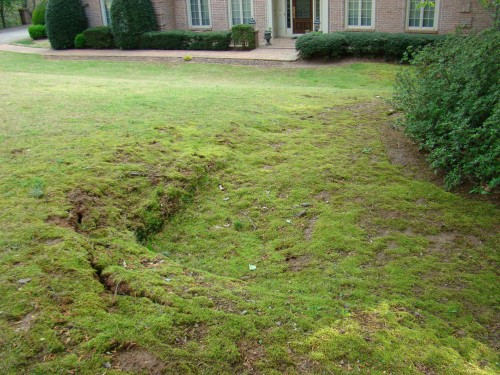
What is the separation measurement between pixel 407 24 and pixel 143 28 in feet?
38.2

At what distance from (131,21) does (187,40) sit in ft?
9.20

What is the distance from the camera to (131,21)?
22.4 m

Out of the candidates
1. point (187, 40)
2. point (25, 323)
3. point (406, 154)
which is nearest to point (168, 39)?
point (187, 40)

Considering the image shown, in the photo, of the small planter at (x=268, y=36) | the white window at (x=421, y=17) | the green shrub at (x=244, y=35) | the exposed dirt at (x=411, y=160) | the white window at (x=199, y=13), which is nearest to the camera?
the exposed dirt at (x=411, y=160)

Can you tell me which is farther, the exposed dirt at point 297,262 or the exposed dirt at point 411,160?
the exposed dirt at point 411,160

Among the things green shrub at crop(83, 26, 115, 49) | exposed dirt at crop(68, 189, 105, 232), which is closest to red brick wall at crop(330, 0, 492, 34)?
green shrub at crop(83, 26, 115, 49)

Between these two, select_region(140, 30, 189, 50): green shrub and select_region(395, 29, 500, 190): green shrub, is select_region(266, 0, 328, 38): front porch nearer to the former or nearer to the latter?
select_region(140, 30, 189, 50): green shrub

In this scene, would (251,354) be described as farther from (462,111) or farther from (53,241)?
(462,111)

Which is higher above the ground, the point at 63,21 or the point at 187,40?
the point at 63,21

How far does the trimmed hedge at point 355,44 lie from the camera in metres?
17.9

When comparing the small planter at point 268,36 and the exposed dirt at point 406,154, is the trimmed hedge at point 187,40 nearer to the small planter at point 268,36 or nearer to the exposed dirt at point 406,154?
the small planter at point 268,36

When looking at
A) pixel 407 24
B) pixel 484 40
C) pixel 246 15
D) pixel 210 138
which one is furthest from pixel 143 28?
pixel 484 40

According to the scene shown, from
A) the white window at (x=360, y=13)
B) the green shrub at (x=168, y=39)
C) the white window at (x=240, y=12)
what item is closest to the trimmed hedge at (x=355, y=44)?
the white window at (x=360, y=13)

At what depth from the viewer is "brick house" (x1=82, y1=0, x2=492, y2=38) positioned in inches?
730
